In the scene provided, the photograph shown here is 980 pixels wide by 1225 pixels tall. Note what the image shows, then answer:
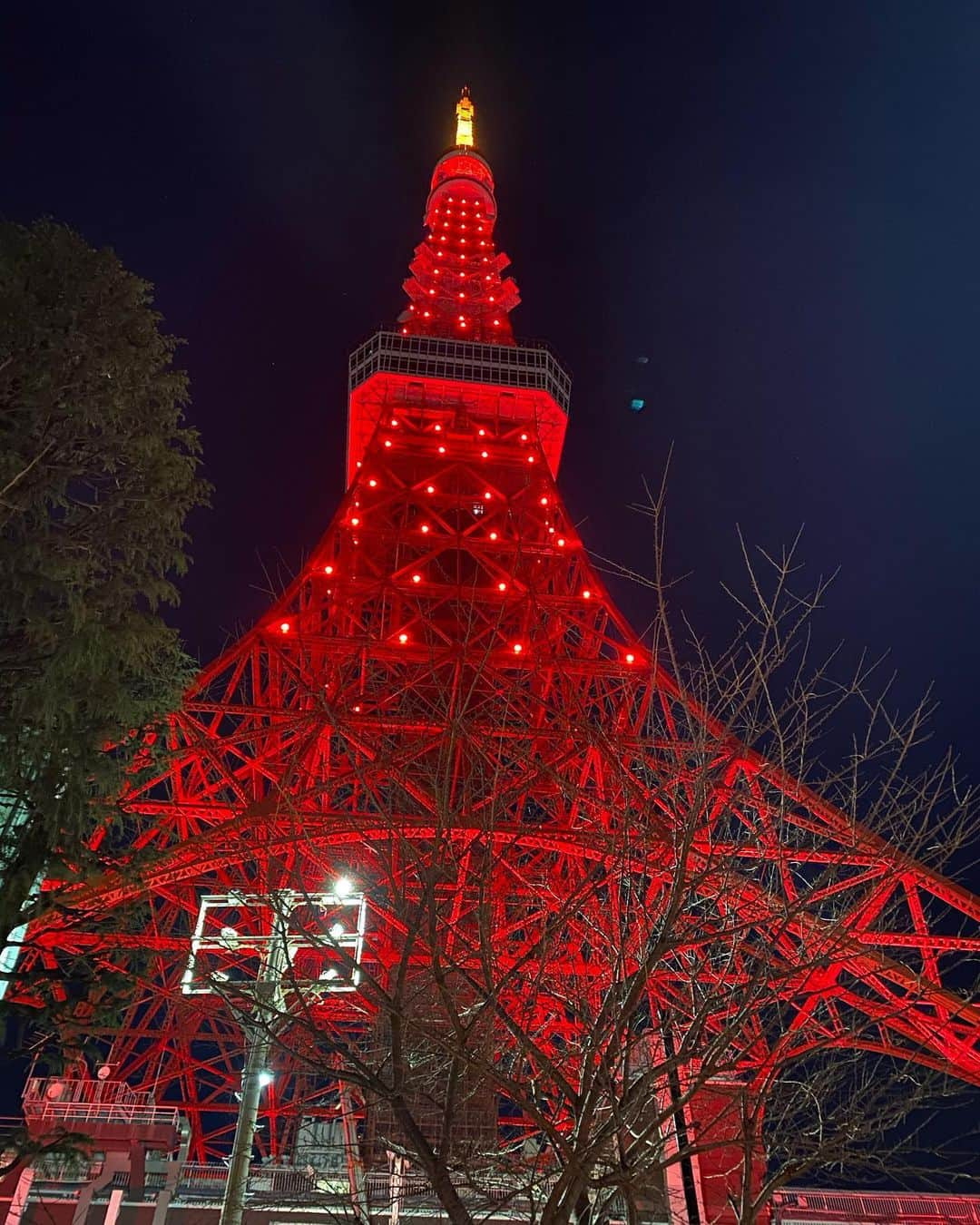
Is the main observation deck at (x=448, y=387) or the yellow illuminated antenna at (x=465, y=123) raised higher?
the yellow illuminated antenna at (x=465, y=123)

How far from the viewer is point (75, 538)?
8203 mm

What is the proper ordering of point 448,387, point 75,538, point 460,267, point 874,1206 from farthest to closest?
point 460,267
point 448,387
point 874,1206
point 75,538

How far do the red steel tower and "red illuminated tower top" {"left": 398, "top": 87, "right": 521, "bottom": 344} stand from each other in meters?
0.17

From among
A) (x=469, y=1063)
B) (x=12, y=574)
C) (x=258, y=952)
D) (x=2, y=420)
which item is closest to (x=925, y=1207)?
(x=258, y=952)

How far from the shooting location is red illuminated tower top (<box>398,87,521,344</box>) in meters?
33.5

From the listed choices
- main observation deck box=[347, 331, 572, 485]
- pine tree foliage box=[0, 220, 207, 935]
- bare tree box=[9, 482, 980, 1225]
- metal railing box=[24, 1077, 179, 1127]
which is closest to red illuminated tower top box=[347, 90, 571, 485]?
main observation deck box=[347, 331, 572, 485]

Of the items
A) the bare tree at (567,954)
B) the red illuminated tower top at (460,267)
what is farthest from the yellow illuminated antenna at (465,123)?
the bare tree at (567,954)

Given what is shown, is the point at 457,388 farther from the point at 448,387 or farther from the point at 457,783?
the point at 457,783

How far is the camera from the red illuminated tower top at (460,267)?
33469mm

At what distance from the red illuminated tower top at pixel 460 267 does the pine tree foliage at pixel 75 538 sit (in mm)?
22553

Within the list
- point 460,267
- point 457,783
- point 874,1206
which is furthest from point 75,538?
point 460,267

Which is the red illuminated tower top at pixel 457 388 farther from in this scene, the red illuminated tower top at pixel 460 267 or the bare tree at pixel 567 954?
the bare tree at pixel 567 954

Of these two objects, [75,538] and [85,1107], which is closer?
[75,538]

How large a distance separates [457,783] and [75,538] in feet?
56.5
